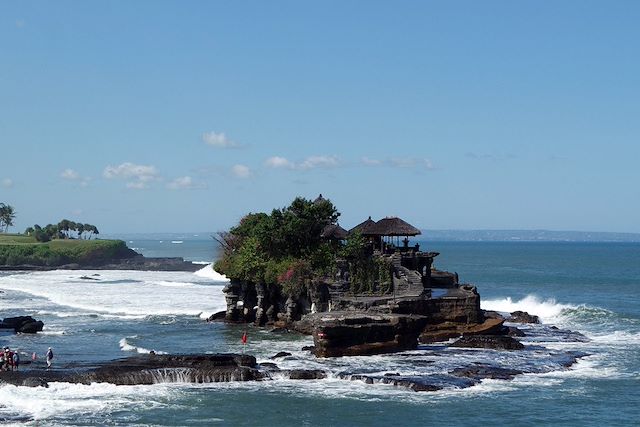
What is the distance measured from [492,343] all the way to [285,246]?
20008 millimetres

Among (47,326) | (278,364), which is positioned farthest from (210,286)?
(278,364)

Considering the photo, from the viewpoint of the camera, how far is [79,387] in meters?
36.9

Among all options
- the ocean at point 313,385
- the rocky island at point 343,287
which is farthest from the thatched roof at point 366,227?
the ocean at point 313,385

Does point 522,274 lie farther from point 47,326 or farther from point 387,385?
point 387,385

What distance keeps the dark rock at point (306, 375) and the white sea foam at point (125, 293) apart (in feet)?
95.6

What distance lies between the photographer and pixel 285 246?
63.5m

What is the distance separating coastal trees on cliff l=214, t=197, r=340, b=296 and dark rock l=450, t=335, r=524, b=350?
541 inches

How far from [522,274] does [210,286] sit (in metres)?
54.1

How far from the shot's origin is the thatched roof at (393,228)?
6172cm

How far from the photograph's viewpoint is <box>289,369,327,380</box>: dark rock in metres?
39.2

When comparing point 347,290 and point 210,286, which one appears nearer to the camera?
point 347,290

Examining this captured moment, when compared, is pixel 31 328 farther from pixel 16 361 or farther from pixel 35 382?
pixel 35 382

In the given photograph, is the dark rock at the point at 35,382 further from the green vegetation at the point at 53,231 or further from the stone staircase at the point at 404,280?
the green vegetation at the point at 53,231

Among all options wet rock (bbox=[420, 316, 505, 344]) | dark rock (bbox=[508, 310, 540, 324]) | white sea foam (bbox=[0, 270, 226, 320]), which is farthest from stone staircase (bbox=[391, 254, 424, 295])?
white sea foam (bbox=[0, 270, 226, 320])
